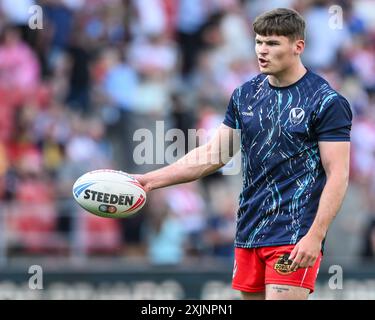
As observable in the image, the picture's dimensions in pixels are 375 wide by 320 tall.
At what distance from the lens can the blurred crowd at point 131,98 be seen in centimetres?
1170

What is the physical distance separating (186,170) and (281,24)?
117 centimetres

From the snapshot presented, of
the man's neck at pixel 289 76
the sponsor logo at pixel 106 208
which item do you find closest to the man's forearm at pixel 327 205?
the man's neck at pixel 289 76

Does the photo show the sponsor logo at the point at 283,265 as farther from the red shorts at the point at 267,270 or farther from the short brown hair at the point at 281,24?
the short brown hair at the point at 281,24

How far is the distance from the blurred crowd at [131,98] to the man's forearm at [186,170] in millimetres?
5357

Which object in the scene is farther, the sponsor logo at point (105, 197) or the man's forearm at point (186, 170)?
the man's forearm at point (186, 170)

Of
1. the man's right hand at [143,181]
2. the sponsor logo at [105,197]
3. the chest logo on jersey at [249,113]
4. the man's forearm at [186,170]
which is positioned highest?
the chest logo on jersey at [249,113]

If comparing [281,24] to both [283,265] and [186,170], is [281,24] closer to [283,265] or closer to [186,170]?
[186,170]

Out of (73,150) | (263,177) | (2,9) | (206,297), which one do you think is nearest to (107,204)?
(263,177)

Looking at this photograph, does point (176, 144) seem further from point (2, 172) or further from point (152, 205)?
point (2, 172)

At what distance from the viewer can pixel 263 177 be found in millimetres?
6023

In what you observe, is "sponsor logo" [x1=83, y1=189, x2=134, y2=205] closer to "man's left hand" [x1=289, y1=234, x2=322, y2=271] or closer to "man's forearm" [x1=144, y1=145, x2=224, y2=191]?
"man's forearm" [x1=144, y1=145, x2=224, y2=191]

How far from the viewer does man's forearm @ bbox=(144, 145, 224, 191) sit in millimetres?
6309

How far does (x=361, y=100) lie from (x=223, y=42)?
2.19m

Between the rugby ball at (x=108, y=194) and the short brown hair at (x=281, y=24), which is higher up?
the short brown hair at (x=281, y=24)
